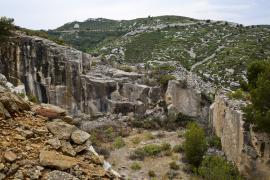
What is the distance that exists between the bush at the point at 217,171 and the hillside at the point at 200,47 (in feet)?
87.8

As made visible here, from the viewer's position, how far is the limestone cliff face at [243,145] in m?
18.3

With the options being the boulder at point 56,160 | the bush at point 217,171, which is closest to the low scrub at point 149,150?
the bush at point 217,171

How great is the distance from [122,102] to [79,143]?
20.2 meters

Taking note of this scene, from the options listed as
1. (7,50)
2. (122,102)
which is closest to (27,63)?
(7,50)

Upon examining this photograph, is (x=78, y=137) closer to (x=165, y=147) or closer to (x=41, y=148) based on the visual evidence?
(x=41, y=148)

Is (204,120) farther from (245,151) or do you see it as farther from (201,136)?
(245,151)

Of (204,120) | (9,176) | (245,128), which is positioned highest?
(9,176)

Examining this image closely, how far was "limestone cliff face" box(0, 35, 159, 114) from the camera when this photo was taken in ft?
90.5

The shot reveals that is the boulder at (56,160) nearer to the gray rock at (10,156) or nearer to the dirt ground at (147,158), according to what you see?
the gray rock at (10,156)

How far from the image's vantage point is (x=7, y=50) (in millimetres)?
27094

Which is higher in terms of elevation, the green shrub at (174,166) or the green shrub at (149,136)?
the green shrub at (149,136)

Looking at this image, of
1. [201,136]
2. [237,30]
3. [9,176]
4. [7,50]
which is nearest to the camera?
[9,176]

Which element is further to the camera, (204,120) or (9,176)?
(204,120)

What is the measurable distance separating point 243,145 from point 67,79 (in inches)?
568
